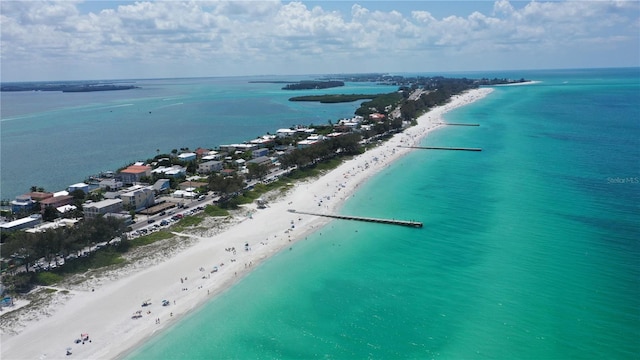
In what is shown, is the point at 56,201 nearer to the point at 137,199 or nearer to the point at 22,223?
the point at 22,223

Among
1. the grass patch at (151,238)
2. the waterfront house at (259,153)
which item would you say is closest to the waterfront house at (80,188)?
the grass patch at (151,238)

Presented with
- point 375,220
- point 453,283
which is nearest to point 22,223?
point 375,220

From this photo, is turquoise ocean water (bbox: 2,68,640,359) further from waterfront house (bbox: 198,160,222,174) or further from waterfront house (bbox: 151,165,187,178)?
waterfront house (bbox: 151,165,187,178)

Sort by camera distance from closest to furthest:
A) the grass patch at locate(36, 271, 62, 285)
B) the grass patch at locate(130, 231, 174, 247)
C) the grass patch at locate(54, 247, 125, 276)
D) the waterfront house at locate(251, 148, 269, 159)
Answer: the grass patch at locate(36, 271, 62, 285)
the grass patch at locate(54, 247, 125, 276)
the grass patch at locate(130, 231, 174, 247)
the waterfront house at locate(251, 148, 269, 159)

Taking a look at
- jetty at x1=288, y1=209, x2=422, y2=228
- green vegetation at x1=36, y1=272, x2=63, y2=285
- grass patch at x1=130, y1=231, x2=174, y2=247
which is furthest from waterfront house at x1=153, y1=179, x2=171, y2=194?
green vegetation at x1=36, y1=272, x2=63, y2=285

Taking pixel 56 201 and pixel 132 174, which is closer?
pixel 56 201

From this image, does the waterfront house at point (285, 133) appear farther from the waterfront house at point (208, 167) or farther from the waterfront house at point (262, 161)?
the waterfront house at point (208, 167)
